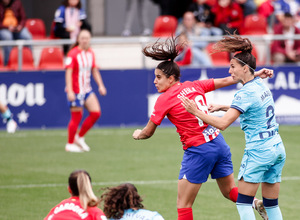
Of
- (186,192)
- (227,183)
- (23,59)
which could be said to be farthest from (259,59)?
(186,192)

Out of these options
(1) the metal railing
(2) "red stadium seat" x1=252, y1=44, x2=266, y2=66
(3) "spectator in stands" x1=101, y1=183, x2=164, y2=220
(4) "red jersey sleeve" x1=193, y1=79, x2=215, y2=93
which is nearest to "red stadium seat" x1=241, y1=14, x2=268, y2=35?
(2) "red stadium seat" x1=252, y1=44, x2=266, y2=66

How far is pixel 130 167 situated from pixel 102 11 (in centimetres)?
1121

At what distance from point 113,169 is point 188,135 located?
14.5 feet

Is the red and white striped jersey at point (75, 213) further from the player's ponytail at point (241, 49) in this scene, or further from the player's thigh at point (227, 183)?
the player's ponytail at point (241, 49)

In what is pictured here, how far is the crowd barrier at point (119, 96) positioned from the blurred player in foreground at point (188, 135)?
7782 millimetres

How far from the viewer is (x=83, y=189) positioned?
5.17m

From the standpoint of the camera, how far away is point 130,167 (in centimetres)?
1062

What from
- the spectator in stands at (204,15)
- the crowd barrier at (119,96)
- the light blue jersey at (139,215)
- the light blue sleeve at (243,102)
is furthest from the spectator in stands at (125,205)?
the spectator in stands at (204,15)

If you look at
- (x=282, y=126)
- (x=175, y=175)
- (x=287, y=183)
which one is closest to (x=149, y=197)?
(x=175, y=175)

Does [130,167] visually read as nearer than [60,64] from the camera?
Yes

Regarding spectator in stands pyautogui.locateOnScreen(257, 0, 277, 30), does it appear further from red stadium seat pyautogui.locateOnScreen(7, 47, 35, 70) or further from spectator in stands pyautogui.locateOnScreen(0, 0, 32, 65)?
red stadium seat pyautogui.locateOnScreen(7, 47, 35, 70)

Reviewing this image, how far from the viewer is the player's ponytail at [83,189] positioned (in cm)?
511

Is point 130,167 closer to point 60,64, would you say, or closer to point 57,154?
point 57,154

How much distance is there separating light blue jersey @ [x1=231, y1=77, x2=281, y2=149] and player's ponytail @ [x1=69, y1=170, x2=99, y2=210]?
1.63m
